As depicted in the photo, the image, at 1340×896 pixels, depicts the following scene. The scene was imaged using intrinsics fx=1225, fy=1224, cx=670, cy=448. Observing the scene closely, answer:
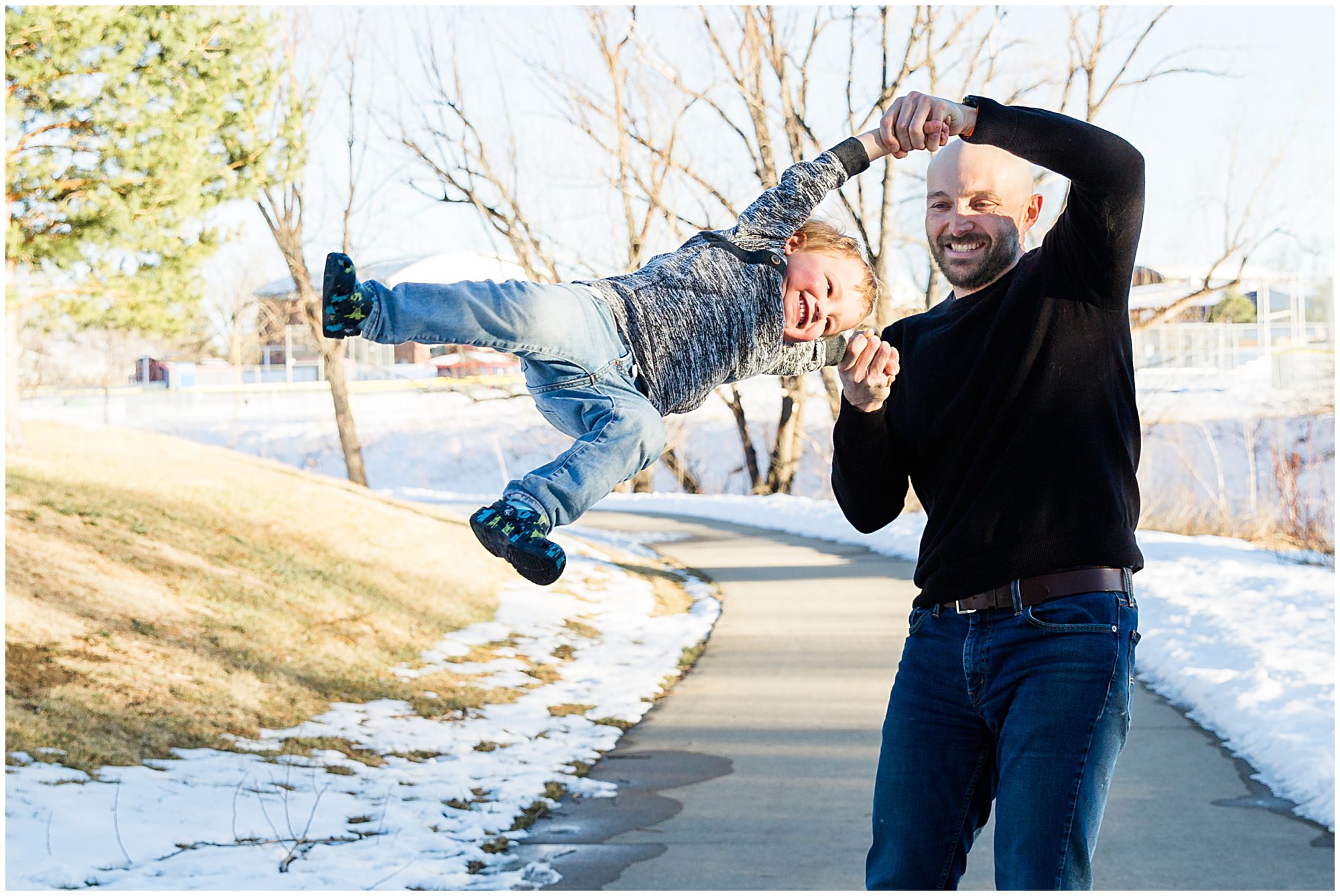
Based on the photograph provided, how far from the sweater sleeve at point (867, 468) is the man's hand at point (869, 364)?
5.3 inches

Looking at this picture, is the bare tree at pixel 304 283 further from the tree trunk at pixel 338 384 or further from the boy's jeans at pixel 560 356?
the boy's jeans at pixel 560 356

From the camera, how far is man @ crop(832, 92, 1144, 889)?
7.72 feet

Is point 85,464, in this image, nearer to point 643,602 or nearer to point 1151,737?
point 643,602

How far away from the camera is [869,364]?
8.30ft

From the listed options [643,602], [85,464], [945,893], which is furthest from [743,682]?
[85,464]

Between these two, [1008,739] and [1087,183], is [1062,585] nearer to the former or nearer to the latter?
[1008,739]

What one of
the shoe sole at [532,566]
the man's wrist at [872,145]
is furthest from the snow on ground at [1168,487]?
the shoe sole at [532,566]

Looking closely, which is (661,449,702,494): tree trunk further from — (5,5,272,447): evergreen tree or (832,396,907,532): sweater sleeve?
(832,396,907,532): sweater sleeve

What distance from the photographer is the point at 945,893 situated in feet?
8.48

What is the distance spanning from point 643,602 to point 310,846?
796 centimetres

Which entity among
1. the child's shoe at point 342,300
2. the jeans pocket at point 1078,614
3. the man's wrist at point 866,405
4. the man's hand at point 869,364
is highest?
the child's shoe at point 342,300

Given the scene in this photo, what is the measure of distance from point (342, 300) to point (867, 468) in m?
1.21

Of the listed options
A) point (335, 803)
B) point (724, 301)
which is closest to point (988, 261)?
point (724, 301)

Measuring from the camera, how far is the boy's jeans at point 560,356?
2.47 meters
